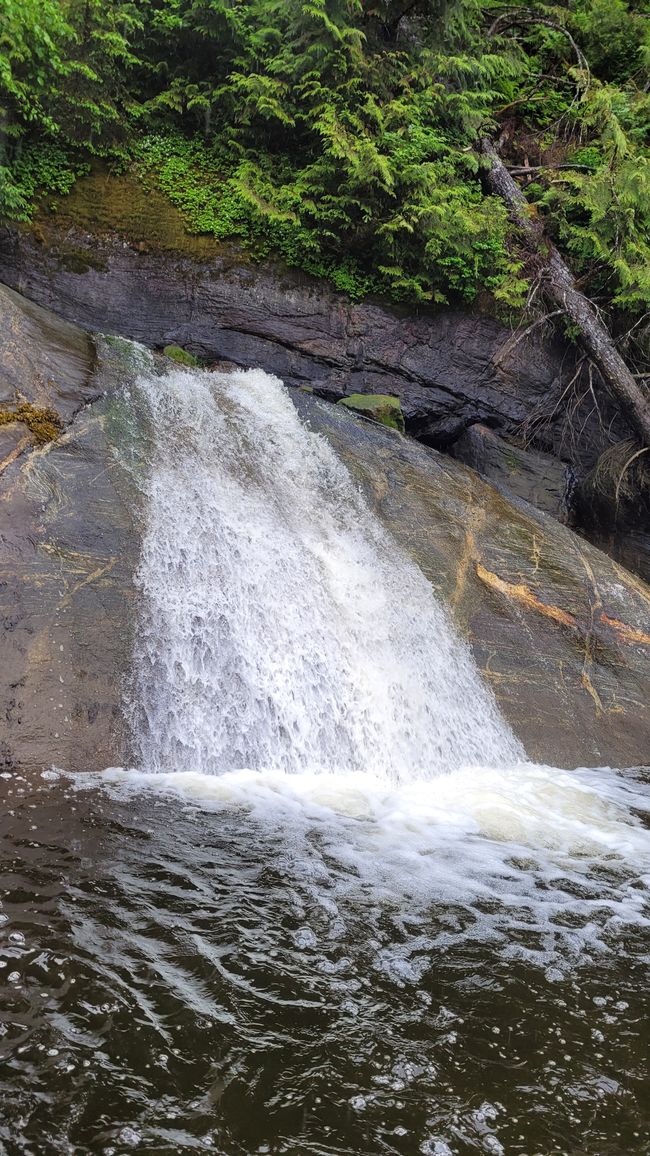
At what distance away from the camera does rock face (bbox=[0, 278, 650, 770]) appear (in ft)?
19.1

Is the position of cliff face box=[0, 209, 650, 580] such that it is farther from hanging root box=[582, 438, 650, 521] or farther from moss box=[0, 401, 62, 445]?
moss box=[0, 401, 62, 445]

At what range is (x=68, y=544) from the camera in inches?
256

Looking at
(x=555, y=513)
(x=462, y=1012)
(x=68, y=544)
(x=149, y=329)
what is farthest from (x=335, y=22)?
(x=462, y=1012)

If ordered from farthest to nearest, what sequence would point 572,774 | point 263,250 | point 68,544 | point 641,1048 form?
point 263,250
point 572,774
point 68,544
point 641,1048

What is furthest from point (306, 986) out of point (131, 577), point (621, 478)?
point (621, 478)

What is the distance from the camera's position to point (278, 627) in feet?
22.5

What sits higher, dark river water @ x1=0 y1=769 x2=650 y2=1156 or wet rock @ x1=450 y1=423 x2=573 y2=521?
wet rock @ x1=450 y1=423 x2=573 y2=521

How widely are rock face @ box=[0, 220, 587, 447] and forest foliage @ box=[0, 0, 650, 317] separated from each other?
48 cm

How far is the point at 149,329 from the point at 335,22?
17.1 feet

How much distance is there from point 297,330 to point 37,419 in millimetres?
5305

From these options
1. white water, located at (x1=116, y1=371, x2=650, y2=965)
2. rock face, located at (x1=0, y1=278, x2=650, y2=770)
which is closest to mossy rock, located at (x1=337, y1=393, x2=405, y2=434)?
rock face, located at (x1=0, y1=278, x2=650, y2=770)

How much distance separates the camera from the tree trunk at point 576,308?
10.9 metres

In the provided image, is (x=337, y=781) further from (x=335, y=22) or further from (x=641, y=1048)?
(x=335, y=22)

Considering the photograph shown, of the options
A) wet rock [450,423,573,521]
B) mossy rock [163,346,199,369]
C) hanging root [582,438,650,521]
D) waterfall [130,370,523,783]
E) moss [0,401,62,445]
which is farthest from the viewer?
wet rock [450,423,573,521]
